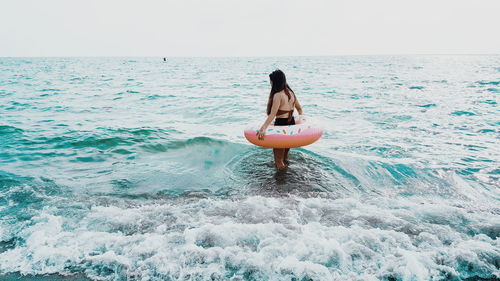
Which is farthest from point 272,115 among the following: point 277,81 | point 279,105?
point 277,81

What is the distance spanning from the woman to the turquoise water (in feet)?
1.92

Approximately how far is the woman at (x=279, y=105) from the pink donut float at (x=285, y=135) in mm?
128

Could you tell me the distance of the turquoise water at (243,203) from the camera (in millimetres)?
2916

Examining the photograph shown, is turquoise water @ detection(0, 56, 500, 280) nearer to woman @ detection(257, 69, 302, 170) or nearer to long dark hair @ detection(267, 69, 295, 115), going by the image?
woman @ detection(257, 69, 302, 170)

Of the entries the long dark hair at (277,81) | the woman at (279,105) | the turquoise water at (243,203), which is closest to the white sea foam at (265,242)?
the turquoise water at (243,203)

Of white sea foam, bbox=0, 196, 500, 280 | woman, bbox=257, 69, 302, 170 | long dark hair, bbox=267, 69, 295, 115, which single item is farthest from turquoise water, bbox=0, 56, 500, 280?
long dark hair, bbox=267, 69, 295, 115

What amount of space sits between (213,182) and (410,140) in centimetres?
532

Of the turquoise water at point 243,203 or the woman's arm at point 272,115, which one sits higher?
the woman's arm at point 272,115

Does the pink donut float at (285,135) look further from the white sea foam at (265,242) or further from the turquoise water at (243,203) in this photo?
the white sea foam at (265,242)

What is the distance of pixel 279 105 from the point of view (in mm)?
4945

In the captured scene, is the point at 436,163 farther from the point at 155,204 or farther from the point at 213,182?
the point at 155,204

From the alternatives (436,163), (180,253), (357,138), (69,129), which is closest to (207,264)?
(180,253)

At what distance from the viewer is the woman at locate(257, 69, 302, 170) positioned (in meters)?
4.79

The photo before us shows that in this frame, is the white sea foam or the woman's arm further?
the woman's arm
